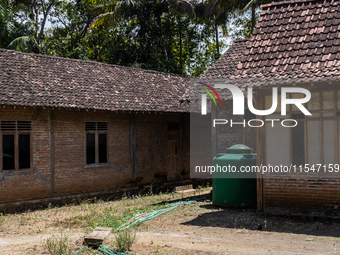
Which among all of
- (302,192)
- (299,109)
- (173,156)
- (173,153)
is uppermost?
(299,109)

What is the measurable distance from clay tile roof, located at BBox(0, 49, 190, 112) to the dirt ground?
3.56 meters

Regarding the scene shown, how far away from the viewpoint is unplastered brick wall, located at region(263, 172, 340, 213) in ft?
33.4

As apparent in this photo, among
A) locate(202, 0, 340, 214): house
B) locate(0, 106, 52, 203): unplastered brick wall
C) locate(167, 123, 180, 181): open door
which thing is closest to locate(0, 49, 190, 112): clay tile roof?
locate(0, 106, 52, 203): unplastered brick wall

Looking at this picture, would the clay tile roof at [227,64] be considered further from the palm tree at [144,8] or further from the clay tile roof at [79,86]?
the palm tree at [144,8]

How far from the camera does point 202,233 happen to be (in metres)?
9.47

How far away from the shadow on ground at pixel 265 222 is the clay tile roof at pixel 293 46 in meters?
3.08

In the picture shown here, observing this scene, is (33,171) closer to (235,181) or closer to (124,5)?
(235,181)

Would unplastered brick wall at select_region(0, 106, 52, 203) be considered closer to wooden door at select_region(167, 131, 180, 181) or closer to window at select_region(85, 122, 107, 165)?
window at select_region(85, 122, 107, 165)

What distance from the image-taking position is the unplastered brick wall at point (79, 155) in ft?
45.6

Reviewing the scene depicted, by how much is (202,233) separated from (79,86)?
8.23 meters

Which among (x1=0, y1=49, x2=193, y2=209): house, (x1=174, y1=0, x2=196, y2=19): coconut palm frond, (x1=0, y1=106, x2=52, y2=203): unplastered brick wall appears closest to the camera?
(x1=0, y1=106, x2=52, y2=203): unplastered brick wall

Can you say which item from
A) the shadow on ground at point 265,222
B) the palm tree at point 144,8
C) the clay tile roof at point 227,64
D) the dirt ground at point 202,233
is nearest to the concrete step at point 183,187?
the clay tile roof at point 227,64

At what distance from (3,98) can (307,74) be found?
799 centimetres

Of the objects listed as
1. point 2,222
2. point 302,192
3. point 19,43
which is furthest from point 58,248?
point 19,43
